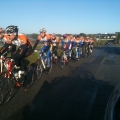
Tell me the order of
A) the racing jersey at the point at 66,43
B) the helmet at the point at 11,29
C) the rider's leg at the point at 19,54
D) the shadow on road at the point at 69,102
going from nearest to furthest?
the shadow on road at the point at 69,102 → the helmet at the point at 11,29 → the rider's leg at the point at 19,54 → the racing jersey at the point at 66,43

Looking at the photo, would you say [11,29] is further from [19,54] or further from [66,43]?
[66,43]

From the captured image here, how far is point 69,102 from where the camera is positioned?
5.56 meters

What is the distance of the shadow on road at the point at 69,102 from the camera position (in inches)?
184

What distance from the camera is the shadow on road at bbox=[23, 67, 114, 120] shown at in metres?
4.68

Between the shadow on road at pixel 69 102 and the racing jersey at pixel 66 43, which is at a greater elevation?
the racing jersey at pixel 66 43

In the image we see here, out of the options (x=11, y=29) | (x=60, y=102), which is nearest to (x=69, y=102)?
(x=60, y=102)

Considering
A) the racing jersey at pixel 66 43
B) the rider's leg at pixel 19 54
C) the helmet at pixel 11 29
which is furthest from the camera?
the racing jersey at pixel 66 43

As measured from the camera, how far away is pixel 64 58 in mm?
12984

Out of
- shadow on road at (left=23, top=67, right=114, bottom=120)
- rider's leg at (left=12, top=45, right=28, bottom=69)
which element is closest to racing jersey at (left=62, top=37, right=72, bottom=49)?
shadow on road at (left=23, top=67, right=114, bottom=120)

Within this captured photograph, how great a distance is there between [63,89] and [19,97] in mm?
1535

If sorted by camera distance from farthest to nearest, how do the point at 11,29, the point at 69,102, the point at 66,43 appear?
the point at 66,43
the point at 11,29
the point at 69,102

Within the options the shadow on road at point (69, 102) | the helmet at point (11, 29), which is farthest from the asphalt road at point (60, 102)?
the helmet at point (11, 29)

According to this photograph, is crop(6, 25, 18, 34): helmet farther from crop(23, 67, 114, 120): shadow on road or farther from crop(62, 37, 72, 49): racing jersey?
crop(62, 37, 72, 49): racing jersey

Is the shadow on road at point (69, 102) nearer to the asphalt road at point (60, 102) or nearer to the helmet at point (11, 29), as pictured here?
the asphalt road at point (60, 102)
